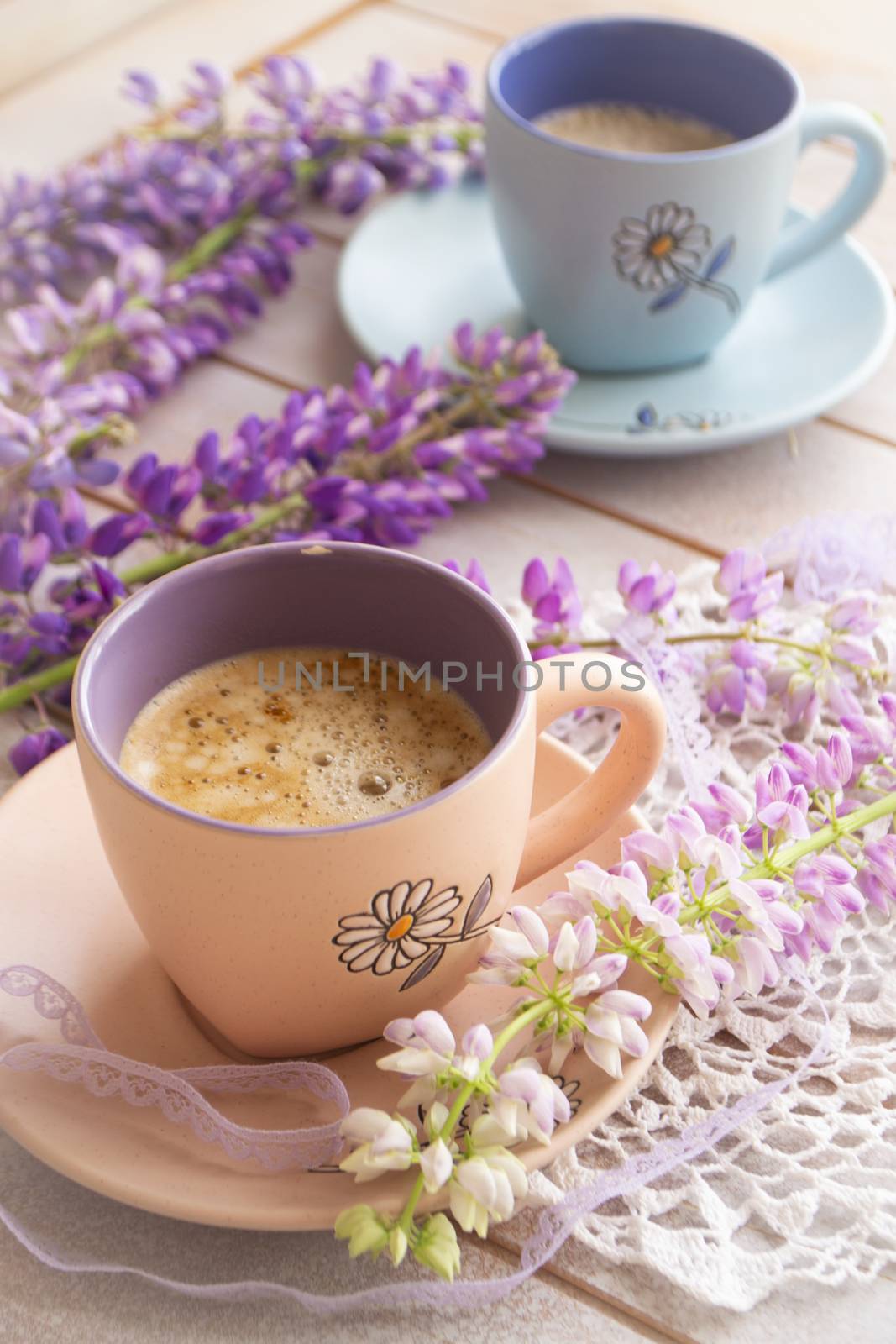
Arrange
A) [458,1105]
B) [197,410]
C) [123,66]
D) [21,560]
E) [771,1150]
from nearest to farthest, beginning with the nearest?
[458,1105]
[771,1150]
[21,560]
[197,410]
[123,66]

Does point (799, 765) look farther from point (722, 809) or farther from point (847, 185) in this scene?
point (847, 185)

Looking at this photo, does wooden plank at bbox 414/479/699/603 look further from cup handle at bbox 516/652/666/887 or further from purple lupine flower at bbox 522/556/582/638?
cup handle at bbox 516/652/666/887

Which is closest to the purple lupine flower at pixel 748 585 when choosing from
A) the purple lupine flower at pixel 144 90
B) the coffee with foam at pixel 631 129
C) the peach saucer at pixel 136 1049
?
the peach saucer at pixel 136 1049

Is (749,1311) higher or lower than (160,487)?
lower

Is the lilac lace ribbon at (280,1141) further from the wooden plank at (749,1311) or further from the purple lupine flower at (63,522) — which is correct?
the purple lupine flower at (63,522)

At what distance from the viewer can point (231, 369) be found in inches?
46.3

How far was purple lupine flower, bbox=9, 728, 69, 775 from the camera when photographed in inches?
32.4

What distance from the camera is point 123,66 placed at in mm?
1514

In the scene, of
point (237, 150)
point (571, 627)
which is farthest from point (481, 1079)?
point (237, 150)

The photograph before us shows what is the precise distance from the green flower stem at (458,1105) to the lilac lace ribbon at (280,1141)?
0.05 m

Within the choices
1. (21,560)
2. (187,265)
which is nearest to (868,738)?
(21,560)

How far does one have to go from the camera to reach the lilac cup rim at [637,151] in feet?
3.28

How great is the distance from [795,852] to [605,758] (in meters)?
0.10

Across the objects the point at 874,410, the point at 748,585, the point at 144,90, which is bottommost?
the point at 874,410
